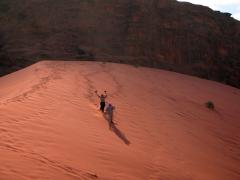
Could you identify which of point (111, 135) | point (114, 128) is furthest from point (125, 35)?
point (111, 135)

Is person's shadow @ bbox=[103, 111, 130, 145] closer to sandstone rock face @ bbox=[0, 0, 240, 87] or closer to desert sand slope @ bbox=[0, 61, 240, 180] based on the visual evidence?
desert sand slope @ bbox=[0, 61, 240, 180]

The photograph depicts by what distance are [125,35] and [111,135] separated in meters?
21.0

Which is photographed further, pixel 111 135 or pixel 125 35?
pixel 125 35

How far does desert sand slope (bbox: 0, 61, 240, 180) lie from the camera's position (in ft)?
18.3

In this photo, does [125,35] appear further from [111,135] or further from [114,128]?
[111,135]

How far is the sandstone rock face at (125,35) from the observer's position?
26234 mm

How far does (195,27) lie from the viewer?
99.1ft

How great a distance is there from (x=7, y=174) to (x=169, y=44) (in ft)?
81.5

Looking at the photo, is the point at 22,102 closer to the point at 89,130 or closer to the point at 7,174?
the point at 89,130

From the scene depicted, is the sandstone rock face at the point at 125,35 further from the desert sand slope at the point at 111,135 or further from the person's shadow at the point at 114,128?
the person's shadow at the point at 114,128

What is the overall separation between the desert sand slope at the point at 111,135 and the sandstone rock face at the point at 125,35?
11.8 m

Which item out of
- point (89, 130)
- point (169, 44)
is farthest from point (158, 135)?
point (169, 44)

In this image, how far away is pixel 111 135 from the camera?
7961 millimetres

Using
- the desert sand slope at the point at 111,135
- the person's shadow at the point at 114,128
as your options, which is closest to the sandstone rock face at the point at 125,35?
the desert sand slope at the point at 111,135
